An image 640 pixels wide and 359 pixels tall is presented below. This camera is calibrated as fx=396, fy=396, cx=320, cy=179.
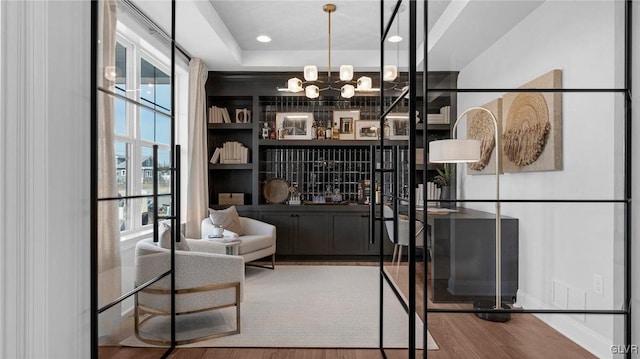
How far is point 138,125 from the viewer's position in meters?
2.34

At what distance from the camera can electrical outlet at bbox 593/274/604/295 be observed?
72.6 inches

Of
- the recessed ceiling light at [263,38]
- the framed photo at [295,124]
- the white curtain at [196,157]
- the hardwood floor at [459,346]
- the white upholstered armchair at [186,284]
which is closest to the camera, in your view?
the hardwood floor at [459,346]

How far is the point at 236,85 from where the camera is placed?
5.57 meters

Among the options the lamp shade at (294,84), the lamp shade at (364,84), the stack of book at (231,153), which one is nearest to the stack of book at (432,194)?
the lamp shade at (364,84)

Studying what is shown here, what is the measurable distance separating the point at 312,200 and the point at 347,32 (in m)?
2.41

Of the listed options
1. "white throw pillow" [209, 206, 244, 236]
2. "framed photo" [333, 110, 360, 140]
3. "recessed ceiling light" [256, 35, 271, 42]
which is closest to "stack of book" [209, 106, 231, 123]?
"recessed ceiling light" [256, 35, 271, 42]

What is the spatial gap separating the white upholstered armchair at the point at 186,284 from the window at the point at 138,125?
232 millimetres

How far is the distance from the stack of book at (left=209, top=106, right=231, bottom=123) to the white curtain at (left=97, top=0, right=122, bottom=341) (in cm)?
335

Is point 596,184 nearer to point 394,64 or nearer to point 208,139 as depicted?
point 394,64

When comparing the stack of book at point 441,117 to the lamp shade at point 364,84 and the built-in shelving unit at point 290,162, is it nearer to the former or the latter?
the lamp shade at point 364,84

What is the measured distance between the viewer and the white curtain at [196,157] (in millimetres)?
4848

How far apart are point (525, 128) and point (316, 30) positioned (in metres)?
3.12

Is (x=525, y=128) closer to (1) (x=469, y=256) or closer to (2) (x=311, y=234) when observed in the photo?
(1) (x=469, y=256)

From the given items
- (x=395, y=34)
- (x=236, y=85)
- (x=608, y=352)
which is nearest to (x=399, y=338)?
(x=608, y=352)
